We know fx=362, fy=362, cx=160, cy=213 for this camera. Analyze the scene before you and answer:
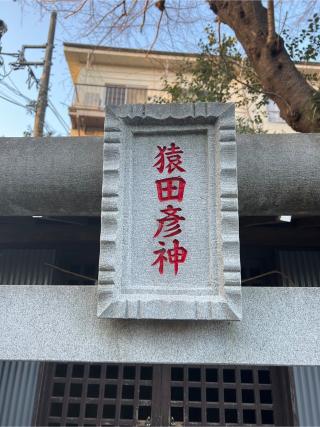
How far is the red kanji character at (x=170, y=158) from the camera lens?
2.68 metres

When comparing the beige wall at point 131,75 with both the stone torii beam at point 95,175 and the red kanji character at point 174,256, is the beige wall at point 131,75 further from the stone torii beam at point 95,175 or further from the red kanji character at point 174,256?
the red kanji character at point 174,256

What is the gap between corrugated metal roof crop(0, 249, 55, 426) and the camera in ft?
12.8

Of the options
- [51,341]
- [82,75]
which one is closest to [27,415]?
[51,341]

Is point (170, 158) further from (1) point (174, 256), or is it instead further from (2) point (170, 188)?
(1) point (174, 256)

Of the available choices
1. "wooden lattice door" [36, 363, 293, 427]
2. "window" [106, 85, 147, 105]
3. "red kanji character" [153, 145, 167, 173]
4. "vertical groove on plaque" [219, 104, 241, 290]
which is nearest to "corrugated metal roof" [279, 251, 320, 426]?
"wooden lattice door" [36, 363, 293, 427]

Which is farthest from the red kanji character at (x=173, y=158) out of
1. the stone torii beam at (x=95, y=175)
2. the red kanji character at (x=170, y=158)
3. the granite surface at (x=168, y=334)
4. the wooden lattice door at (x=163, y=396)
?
the wooden lattice door at (x=163, y=396)

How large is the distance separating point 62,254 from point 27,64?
18.0 ft

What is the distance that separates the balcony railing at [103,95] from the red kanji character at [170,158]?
974cm

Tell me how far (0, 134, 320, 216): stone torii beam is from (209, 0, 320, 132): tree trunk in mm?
1188

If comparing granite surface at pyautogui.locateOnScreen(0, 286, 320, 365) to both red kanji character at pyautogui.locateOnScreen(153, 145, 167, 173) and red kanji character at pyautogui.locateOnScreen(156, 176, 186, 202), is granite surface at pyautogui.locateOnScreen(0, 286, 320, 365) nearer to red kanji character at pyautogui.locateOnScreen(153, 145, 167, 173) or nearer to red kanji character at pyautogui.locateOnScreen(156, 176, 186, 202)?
red kanji character at pyautogui.locateOnScreen(156, 176, 186, 202)

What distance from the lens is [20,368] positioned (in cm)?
405

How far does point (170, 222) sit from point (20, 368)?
276cm

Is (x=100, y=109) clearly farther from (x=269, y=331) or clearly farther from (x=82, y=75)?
(x=269, y=331)

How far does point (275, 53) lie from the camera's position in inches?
183
